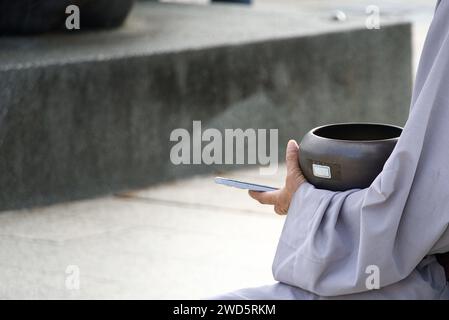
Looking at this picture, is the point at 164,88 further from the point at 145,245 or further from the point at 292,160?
the point at 292,160

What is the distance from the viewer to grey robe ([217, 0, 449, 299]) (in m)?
2.36

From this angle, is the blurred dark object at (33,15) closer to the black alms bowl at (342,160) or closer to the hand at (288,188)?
the hand at (288,188)

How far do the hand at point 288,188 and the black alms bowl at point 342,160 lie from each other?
2 cm

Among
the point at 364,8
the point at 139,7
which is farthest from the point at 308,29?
the point at 364,8

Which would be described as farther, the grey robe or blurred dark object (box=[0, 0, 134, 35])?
blurred dark object (box=[0, 0, 134, 35])

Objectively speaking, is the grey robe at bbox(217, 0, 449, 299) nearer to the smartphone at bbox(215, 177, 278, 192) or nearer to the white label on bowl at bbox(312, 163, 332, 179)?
the white label on bowl at bbox(312, 163, 332, 179)

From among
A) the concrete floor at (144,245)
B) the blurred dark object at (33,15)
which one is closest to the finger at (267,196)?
the concrete floor at (144,245)

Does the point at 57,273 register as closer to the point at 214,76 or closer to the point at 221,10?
the point at 214,76

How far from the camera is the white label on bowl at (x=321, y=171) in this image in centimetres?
260

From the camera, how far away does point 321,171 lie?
261cm

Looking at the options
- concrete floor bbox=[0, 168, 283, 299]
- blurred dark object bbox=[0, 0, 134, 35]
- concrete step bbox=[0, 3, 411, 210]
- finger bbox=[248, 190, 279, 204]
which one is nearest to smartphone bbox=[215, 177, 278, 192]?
finger bbox=[248, 190, 279, 204]

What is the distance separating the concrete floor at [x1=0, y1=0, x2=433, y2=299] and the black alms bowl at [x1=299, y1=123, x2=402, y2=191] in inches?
63.7
